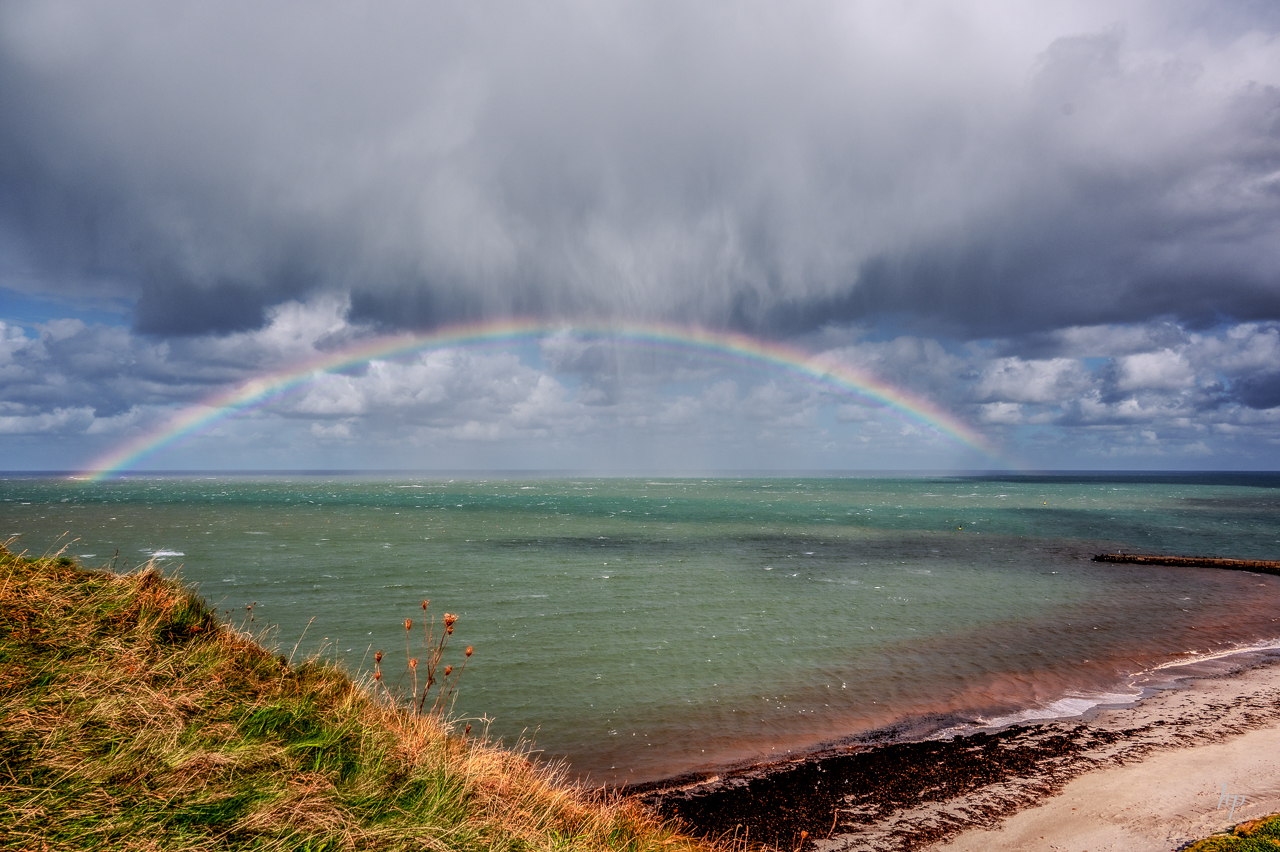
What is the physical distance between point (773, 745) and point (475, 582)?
26.3 metres

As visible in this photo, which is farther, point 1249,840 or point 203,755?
point 1249,840

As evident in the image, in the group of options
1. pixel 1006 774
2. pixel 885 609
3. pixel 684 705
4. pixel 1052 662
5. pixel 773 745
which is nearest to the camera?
pixel 1006 774

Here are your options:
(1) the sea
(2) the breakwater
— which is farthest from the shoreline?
(2) the breakwater

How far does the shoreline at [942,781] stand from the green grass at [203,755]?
467 cm

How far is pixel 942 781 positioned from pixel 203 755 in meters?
13.4

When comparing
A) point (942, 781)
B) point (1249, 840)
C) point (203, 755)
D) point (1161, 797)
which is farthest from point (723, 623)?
point (203, 755)

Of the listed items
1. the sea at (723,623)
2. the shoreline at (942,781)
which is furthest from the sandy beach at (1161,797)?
the sea at (723,623)

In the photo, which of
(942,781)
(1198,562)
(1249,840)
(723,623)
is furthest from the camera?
(1198,562)

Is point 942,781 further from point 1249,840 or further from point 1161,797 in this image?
point 1249,840

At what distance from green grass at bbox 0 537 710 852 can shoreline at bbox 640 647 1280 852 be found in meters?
4.67

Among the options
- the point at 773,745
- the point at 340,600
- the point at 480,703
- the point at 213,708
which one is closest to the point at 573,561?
the point at 340,600

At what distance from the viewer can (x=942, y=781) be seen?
13.3m

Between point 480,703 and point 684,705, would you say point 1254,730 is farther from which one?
point 480,703

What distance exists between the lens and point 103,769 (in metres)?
4.98
